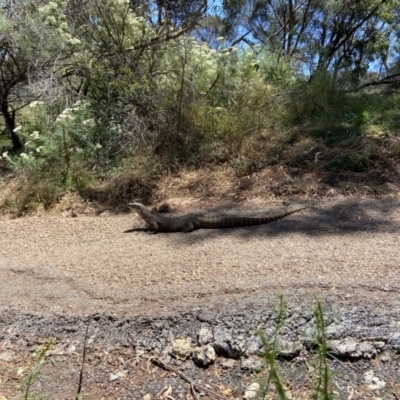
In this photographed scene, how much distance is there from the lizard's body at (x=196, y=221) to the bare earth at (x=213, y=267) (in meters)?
0.11

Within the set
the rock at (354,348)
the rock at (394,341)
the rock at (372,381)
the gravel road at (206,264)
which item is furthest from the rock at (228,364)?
the rock at (394,341)

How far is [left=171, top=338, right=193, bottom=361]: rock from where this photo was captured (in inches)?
110

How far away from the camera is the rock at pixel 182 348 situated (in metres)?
2.80

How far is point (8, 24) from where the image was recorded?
691 centimetres

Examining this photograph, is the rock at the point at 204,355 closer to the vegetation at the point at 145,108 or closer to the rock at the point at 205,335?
the rock at the point at 205,335

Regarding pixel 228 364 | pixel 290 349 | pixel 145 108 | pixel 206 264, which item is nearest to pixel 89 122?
pixel 145 108

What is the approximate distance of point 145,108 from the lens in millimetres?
7309

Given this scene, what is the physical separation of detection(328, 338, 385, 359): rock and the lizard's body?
210 cm

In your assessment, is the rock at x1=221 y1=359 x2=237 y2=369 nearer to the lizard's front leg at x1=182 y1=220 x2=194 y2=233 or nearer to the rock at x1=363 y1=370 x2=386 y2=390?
the rock at x1=363 y1=370 x2=386 y2=390

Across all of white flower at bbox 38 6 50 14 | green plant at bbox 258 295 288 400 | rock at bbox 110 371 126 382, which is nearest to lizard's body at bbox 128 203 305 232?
rock at bbox 110 371 126 382

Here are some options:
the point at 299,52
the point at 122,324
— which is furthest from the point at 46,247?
the point at 299,52

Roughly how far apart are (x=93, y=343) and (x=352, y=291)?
5.96ft

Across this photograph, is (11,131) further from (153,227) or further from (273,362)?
(273,362)

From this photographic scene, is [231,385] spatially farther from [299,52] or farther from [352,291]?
[299,52]
